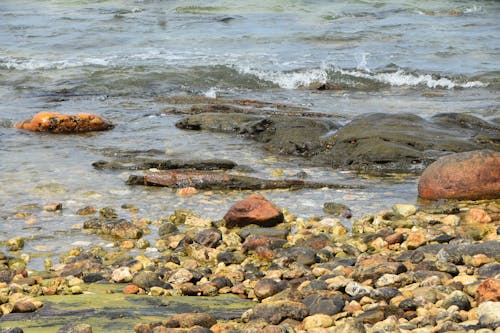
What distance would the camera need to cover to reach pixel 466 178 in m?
7.33

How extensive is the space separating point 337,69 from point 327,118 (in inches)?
251

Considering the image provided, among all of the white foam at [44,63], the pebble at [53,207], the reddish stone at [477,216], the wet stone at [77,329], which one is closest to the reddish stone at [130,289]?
the wet stone at [77,329]

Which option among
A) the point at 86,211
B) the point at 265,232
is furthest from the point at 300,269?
the point at 86,211

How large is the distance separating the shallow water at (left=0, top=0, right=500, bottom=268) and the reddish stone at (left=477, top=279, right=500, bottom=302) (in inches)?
102

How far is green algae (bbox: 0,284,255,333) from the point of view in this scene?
4.37m

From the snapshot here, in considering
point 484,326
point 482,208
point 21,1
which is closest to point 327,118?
point 482,208

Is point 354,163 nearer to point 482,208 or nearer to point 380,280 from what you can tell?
point 482,208

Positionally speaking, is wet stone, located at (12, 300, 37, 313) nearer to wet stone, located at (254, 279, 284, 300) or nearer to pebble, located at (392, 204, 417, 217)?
wet stone, located at (254, 279, 284, 300)

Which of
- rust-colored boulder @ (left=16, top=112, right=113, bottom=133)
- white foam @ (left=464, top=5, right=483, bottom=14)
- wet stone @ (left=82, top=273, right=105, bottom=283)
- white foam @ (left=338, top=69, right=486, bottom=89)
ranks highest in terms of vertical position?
wet stone @ (left=82, top=273, right=105, bottom=283)

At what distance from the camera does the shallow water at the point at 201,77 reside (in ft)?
25.5

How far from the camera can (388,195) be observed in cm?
773

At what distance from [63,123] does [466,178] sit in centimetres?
596

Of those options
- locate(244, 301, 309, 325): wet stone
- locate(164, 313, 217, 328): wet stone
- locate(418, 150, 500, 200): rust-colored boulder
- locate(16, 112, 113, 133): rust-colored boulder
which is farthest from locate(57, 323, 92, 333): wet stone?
locate(16, 112, 113, 133): rust-colored boulder

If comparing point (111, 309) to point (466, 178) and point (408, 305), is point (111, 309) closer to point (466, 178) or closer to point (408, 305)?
point (408, 305)
